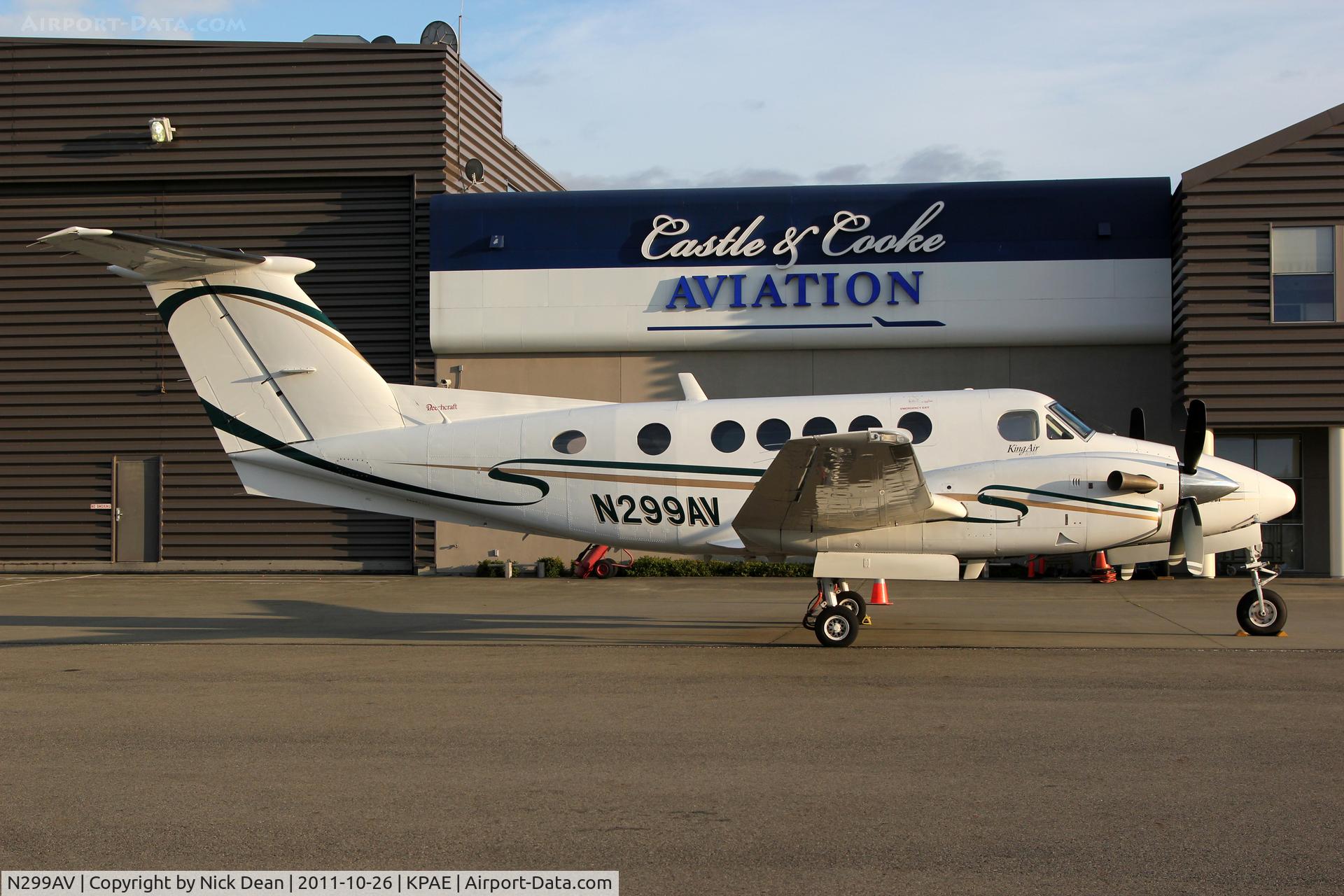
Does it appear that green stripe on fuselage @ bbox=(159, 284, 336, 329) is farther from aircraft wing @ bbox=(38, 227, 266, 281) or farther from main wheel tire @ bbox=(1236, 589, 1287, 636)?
main wheel tire @ bbox=(1236, 589, 1287, 636)

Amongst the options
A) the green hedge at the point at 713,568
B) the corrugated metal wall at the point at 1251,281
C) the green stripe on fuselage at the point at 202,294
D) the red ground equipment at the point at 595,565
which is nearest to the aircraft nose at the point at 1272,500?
the corrugated metal wall at the point at 1251,281

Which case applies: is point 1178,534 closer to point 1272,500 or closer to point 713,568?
point 1272,500

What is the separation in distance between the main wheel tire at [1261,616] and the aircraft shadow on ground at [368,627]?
5.55 meters

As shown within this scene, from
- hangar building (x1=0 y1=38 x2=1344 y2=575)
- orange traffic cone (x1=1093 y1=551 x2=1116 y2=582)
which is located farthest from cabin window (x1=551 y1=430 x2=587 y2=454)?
orange traffic cone (x1=1093 y1=551 x2=1116 y2=582)

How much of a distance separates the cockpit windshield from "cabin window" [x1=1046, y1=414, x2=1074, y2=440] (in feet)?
0.25

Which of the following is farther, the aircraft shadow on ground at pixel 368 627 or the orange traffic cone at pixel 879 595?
the orange traffic cone at pixel 879 595

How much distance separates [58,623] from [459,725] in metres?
10.0

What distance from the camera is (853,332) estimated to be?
23.5 metres

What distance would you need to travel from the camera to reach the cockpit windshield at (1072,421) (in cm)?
1309

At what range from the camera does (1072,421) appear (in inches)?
518

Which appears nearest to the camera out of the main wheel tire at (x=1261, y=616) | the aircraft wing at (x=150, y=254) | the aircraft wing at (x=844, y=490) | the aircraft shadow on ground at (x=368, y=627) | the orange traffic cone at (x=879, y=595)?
the aircraft wing at (x=844, y=490)

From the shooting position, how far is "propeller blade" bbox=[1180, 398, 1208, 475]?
41.2ft

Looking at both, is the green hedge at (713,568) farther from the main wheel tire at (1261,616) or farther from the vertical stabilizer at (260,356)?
the vertical stabilizer at (260,356)

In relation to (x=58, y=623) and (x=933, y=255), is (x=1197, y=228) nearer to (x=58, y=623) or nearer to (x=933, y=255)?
(x=933, y=255)
